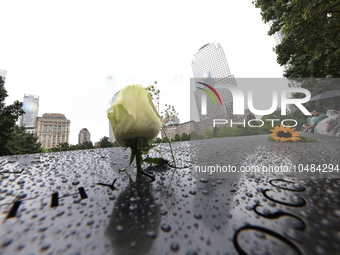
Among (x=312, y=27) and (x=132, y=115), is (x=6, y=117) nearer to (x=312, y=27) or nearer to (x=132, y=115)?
(x=132, y=115)

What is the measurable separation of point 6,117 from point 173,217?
9007 mm

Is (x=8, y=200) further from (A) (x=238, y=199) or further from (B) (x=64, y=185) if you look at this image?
→ (A) (x=238, y=199)

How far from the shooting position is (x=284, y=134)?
1.19m

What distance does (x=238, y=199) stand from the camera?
25 centimetres

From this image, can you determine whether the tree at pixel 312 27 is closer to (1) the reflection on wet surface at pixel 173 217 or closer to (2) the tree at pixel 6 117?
(1) the reflection on wet surface at pixel 173 217

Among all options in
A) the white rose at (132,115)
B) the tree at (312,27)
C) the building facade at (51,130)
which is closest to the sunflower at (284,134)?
the white rose at (132,115)

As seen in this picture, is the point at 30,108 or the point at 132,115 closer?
the point at 132,115

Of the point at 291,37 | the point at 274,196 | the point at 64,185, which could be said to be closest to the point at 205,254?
the point at 274,196

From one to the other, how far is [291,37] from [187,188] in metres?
4.06

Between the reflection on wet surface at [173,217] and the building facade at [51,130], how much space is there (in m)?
39.5

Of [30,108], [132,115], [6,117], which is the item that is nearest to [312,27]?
[132,115]

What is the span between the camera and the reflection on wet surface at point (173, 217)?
152 millimetres

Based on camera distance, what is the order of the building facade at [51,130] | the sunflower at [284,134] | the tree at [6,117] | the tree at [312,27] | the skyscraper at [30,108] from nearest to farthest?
the sunflower at [284,134]
the tree at [312,27]
the tree at [6,117]
the building facade at [51,130]
the skyscraper at [30,108]

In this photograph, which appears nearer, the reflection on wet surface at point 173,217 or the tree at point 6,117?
the reflection on wet surface at point 173,217
